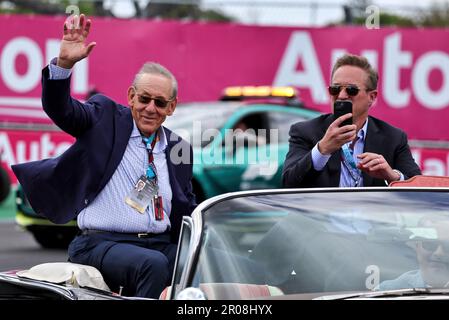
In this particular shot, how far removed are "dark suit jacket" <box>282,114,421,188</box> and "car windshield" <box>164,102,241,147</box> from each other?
619cm

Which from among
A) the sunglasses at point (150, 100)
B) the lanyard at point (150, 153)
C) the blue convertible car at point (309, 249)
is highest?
Result: the sunglasses at point (150, 100)

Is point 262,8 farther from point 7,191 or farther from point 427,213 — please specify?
point 427,213

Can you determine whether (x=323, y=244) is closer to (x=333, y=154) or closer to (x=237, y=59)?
(x=333, y=154)

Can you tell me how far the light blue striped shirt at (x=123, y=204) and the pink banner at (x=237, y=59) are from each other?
11.7m

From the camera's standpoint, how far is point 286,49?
17406 mm

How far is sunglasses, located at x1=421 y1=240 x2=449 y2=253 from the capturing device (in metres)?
4.16

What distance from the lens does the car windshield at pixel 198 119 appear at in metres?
12.4

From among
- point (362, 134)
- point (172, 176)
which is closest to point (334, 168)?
point (362, 134)

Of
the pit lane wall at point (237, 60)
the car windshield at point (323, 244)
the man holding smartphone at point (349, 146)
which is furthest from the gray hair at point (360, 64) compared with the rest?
the pit lane wall at point (237, 60)

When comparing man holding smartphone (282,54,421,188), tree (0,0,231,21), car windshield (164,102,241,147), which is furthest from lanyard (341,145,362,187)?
tree (0,0,231,21)

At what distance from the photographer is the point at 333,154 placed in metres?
5.81

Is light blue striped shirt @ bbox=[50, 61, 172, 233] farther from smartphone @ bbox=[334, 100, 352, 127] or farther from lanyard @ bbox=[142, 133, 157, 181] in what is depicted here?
smartphone @ bbox=[334, 100, 352, 127]

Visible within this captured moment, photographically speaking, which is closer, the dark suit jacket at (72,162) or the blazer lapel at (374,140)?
the dark suit jacket at (72,162)

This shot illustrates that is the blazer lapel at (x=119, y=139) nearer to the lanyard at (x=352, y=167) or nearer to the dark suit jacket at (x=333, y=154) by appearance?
the dark suit jacket at (x=333, y=154)
